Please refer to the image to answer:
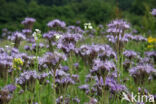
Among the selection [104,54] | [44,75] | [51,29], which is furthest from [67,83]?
[51,29]

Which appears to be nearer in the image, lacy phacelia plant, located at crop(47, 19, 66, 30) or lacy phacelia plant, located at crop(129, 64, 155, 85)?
lacy phacelia plant, located at crop(129, 64, 155, 85)

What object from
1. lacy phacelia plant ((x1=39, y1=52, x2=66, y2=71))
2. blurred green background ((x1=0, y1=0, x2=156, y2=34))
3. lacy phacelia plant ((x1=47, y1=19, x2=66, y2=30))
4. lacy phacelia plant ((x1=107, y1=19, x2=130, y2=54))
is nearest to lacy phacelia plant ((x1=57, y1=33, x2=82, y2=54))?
lacy phacelia plant ((x1=107, y1=19, x2=130, y2=54))

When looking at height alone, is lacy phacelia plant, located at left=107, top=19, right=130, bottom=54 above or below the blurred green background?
above

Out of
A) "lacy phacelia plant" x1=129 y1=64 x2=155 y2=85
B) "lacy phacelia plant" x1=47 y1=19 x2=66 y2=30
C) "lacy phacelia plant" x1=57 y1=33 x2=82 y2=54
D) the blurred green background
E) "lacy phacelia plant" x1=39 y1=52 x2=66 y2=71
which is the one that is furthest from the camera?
the blurred green background

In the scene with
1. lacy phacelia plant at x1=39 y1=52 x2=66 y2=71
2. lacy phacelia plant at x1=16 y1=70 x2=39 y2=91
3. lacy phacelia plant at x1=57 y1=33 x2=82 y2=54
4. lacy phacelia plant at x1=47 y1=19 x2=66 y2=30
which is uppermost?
lacy phacelia plant at x1=39 y1=52 x2=66 y2=71

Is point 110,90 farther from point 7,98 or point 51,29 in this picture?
point 51,29

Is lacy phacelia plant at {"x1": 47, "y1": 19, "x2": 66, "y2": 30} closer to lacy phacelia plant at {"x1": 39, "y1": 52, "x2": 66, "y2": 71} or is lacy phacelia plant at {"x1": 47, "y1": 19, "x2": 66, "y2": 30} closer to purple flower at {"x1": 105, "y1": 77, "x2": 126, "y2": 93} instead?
lacy phacelia plant at {"x1": 39, "y1": 52, "x2": 66, "y2": 71}

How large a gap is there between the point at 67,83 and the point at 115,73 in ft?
2.45

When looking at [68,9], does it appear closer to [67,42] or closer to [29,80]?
[67,42]

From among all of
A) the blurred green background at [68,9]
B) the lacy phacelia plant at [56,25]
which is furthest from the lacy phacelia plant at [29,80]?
the blurred green background at [68,9]

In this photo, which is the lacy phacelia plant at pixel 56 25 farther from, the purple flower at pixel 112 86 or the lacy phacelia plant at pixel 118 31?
the purple flower at pixel 112 86

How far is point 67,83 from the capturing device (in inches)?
139

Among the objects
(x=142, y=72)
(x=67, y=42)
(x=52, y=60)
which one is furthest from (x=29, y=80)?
(x=142, y=72)

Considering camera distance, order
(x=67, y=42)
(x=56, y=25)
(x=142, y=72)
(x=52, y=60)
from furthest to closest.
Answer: (x=56, y=25) < (x=67, y=42) < (x=142, y=72) < (x=52, y=60)
